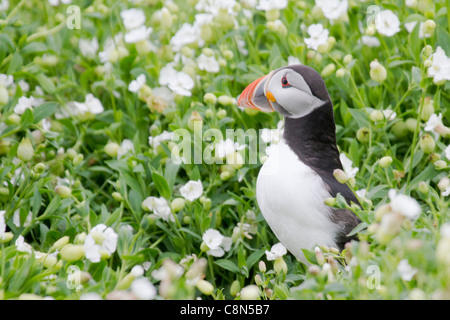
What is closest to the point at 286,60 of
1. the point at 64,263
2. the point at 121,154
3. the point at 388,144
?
the point at 388,144

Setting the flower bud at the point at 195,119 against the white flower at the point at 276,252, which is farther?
the flower bud at the point at 195,119

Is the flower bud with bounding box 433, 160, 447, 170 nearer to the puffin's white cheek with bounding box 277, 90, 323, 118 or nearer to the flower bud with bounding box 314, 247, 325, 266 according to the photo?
the puffin's white cheek with bounding box 277, 90, 323, 118

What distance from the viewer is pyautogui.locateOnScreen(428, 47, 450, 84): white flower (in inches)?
84.3

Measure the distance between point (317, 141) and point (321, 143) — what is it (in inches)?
0.6

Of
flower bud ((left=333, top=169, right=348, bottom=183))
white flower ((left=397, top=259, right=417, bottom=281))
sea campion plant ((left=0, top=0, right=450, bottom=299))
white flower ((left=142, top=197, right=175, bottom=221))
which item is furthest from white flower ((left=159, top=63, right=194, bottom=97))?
white flower ((left=397, top=259, right=417, bottom=281))

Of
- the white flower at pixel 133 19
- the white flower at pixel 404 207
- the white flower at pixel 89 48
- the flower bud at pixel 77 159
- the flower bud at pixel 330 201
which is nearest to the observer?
the white flower at pixel 404 207

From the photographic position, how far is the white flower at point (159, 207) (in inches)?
85.4

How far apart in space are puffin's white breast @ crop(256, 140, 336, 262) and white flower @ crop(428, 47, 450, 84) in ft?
1.95

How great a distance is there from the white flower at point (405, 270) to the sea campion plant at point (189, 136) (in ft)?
0.33

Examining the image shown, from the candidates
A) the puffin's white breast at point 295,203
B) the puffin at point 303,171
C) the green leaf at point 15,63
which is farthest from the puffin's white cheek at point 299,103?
the green leaf at point 15,63

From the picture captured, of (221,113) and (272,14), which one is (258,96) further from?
(272,14)

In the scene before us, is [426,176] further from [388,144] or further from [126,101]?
[126,101]

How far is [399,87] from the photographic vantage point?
2.54 meters

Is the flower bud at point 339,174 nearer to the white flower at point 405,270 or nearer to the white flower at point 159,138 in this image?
the white flower at point 405,270
